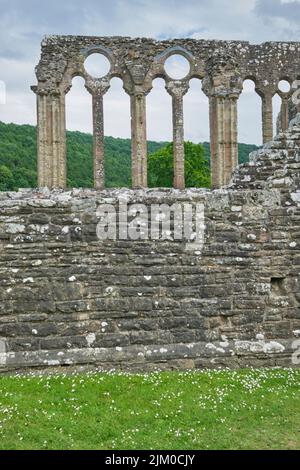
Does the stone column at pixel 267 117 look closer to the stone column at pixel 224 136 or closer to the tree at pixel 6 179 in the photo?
the stone column at pixel 224 136

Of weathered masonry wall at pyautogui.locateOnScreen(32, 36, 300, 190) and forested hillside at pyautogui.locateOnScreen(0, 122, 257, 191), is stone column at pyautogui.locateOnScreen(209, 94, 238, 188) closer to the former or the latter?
weathered masonry wall at pyautogui.locateOnScreen(32, 36, 300, 190)

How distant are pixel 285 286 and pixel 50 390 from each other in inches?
126

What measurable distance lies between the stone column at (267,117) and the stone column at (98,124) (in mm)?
6471

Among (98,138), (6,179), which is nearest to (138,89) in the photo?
(98,138)

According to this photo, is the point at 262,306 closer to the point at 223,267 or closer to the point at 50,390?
the point at 223,267

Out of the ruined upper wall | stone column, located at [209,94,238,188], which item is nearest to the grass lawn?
stone column, located at [209,94,238,188]

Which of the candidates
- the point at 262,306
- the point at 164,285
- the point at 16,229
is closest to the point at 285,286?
the point at 262,306

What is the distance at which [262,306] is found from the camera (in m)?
7.15

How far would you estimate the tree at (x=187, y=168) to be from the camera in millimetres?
36094

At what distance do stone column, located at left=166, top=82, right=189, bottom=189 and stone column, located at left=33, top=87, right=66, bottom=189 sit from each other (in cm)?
435

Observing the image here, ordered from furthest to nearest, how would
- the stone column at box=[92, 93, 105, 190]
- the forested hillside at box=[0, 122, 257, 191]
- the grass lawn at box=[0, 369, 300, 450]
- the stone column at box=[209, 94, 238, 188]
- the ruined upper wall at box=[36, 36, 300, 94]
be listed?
the forested hillside at box=[0, 122, 257, 191]
the stone column at box=[209, 94, 238, 188]
the ruined upper wall at box=[36, 36, 300, 94]
the stone column at box=[92, 93, 105, 190]
the grass lawn at box=[0, 369, 300, 450]

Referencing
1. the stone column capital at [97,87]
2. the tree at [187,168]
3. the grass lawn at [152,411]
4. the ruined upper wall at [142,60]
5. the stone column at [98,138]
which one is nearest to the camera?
the grass lawn at [152,411]

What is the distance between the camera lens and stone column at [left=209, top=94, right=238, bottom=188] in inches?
897

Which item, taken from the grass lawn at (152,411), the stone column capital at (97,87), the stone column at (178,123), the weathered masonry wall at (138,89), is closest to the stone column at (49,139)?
the weathered masonry wall at (138,89)
